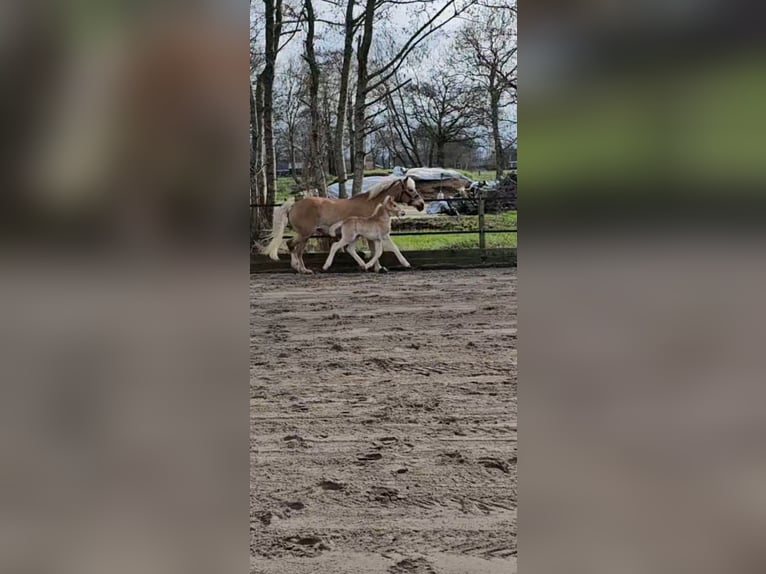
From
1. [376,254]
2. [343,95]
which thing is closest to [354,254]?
[376,254]

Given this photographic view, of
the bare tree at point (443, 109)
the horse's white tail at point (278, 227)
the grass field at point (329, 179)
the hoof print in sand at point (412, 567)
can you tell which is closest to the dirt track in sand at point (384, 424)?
the hoof print in sand at point (412, 567)

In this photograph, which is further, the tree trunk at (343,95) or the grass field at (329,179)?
the grass field at (329,179)

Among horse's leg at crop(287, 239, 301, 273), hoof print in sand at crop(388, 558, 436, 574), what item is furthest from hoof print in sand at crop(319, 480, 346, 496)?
horse's leg at crop(287, 239, 301, 273)

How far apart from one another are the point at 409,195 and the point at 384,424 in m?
1.64

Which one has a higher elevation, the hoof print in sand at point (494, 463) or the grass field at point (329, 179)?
the grass field at point (329, 179)

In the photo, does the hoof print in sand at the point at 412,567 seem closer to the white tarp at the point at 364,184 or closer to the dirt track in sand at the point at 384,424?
the dirt track in sand at the point at 384,424

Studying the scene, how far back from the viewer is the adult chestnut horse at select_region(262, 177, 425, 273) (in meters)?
3.29

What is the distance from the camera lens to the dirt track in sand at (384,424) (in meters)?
1.14

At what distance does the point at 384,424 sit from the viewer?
1865 millimetres

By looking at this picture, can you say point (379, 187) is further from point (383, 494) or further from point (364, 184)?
point (383, 494)

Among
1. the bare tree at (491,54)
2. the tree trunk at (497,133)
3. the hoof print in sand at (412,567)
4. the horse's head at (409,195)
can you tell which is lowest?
the hoof print in sand at (412,567)
